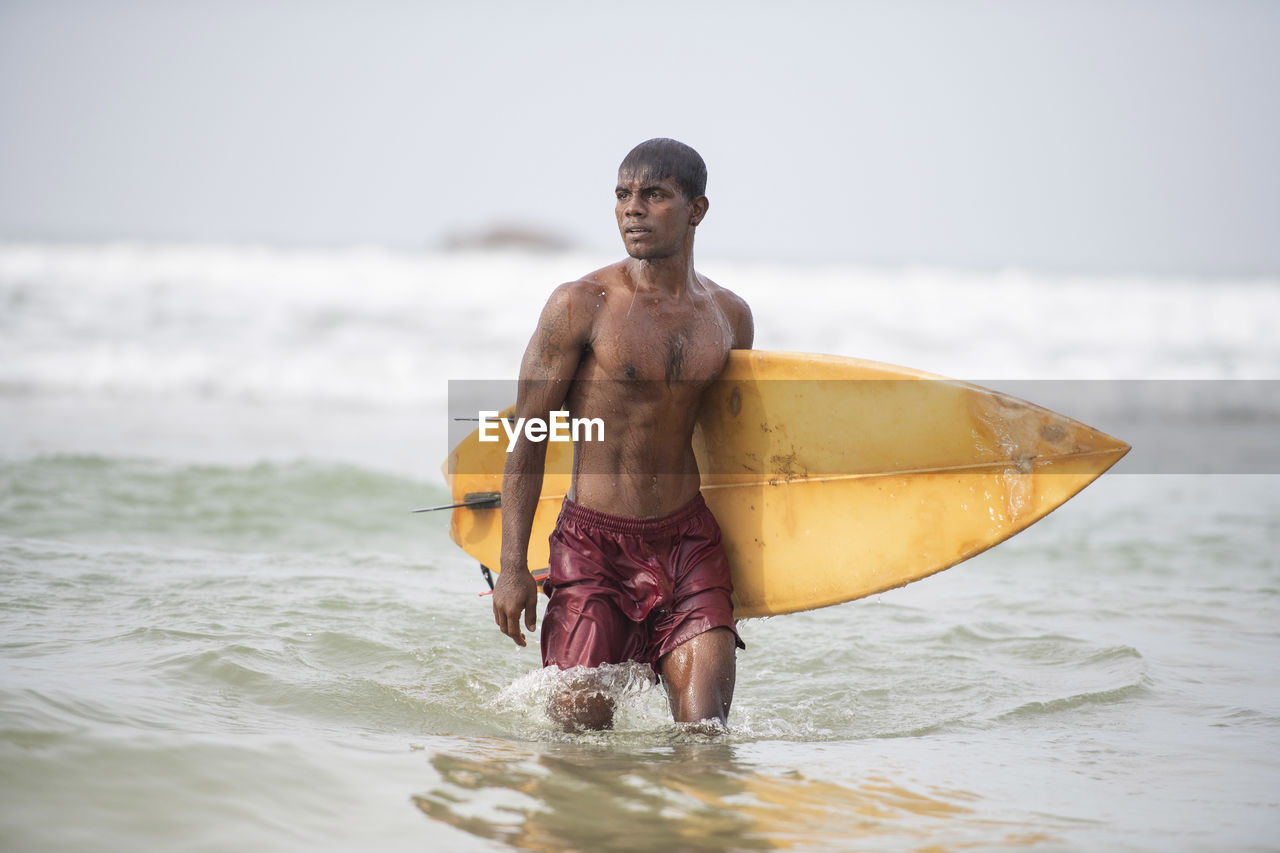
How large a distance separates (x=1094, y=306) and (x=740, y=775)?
1661 cm

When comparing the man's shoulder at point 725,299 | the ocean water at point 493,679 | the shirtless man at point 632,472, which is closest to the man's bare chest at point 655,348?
the shirtless man at point 632,472

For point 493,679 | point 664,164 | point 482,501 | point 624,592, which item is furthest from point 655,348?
point 493,679

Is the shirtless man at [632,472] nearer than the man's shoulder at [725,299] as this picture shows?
Yes

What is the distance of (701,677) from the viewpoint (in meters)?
3.20

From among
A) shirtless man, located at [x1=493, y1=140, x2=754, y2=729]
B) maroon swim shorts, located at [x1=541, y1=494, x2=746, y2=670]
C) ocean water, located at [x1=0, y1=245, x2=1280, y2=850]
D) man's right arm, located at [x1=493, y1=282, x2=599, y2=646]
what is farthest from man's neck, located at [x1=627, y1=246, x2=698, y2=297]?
ocean water, located at [x1=0, y1=245, x2=1280, y2=850]

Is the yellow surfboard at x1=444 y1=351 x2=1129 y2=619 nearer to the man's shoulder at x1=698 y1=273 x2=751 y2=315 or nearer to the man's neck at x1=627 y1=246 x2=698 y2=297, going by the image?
the man's shoulder at x1=698 y1=273 x2=751 y2=315

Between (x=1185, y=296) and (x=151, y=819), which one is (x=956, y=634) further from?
(x=1185, y=296)

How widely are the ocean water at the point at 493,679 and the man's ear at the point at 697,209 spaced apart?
51.3 inches

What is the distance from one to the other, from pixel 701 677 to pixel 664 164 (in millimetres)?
1416

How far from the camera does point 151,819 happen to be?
7.88ft

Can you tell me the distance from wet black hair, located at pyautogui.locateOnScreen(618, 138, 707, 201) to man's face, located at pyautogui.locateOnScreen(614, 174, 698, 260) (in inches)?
0.5

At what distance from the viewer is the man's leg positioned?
317cm

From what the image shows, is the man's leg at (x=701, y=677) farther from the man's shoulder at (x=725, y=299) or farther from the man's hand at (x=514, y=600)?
the man's shoulder at (x=725, y=299)

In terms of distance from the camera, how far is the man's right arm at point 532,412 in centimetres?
317
